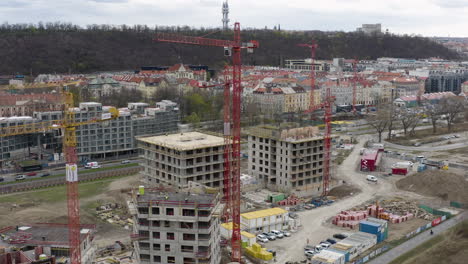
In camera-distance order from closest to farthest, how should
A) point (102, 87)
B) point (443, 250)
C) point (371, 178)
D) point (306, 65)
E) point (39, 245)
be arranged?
1. point (39, 245)
2. point (443, 250)
3. point (371, 178)
4. point (102, 87)
5. point (306, 65)

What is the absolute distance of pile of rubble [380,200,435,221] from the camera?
32.8 meters

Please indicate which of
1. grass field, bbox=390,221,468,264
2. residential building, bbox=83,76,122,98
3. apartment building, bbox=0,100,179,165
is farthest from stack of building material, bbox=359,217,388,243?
residential building, bbox=83,76,122,98

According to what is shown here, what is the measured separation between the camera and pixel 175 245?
21.8m

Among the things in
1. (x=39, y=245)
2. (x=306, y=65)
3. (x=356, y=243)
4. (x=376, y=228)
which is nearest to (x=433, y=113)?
(x=376, y=228)

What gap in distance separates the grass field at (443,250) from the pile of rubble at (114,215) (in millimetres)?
15860

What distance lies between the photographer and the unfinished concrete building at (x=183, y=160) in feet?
110

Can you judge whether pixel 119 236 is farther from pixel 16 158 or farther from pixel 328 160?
pixel 16 158

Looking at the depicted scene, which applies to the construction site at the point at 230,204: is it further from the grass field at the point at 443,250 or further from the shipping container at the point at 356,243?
the grass field at the point at 443,250

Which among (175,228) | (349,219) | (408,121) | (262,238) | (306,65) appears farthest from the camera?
(306,65)

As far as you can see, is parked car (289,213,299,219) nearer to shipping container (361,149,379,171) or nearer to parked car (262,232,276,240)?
parked car (262,232,276,240)

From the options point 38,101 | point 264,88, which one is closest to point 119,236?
point 38,101

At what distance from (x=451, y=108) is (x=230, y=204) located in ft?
149

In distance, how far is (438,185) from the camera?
37.7m

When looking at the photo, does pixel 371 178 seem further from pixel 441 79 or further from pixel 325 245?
pixel 441 79
